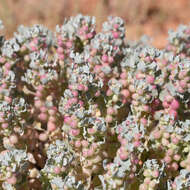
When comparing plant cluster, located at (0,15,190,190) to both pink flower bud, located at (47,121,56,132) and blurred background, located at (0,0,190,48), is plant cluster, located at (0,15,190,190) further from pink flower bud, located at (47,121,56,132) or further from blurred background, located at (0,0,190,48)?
blurred background, located at (0,0,190,48)

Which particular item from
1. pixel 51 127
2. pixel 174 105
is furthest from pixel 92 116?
pixel 174 105

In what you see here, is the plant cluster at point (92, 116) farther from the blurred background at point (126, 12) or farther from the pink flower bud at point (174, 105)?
the blurred background at point (126, 12)

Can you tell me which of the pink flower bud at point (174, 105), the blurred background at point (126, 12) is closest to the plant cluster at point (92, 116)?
the pink flower bud at point (174, 105)

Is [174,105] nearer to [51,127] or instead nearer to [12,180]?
[51,127]

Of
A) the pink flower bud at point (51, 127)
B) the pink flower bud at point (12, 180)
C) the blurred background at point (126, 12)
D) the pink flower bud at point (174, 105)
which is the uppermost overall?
the blurred background at point (126, 12)

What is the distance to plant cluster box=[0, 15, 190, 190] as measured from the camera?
55.3 inches

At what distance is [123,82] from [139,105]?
0.17 m

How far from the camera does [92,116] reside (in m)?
1.57

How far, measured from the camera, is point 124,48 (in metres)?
2.10

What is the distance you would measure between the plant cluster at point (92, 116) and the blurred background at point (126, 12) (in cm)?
243

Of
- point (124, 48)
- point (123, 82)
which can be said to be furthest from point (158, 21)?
point (123, 82)

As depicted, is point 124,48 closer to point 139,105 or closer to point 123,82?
point 123,82

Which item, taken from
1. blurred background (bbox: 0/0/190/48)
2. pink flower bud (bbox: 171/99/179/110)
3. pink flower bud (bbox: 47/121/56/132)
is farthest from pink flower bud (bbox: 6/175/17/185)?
blurred background (bbox: 0/0/190/48)

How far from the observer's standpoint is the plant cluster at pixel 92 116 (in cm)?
141
